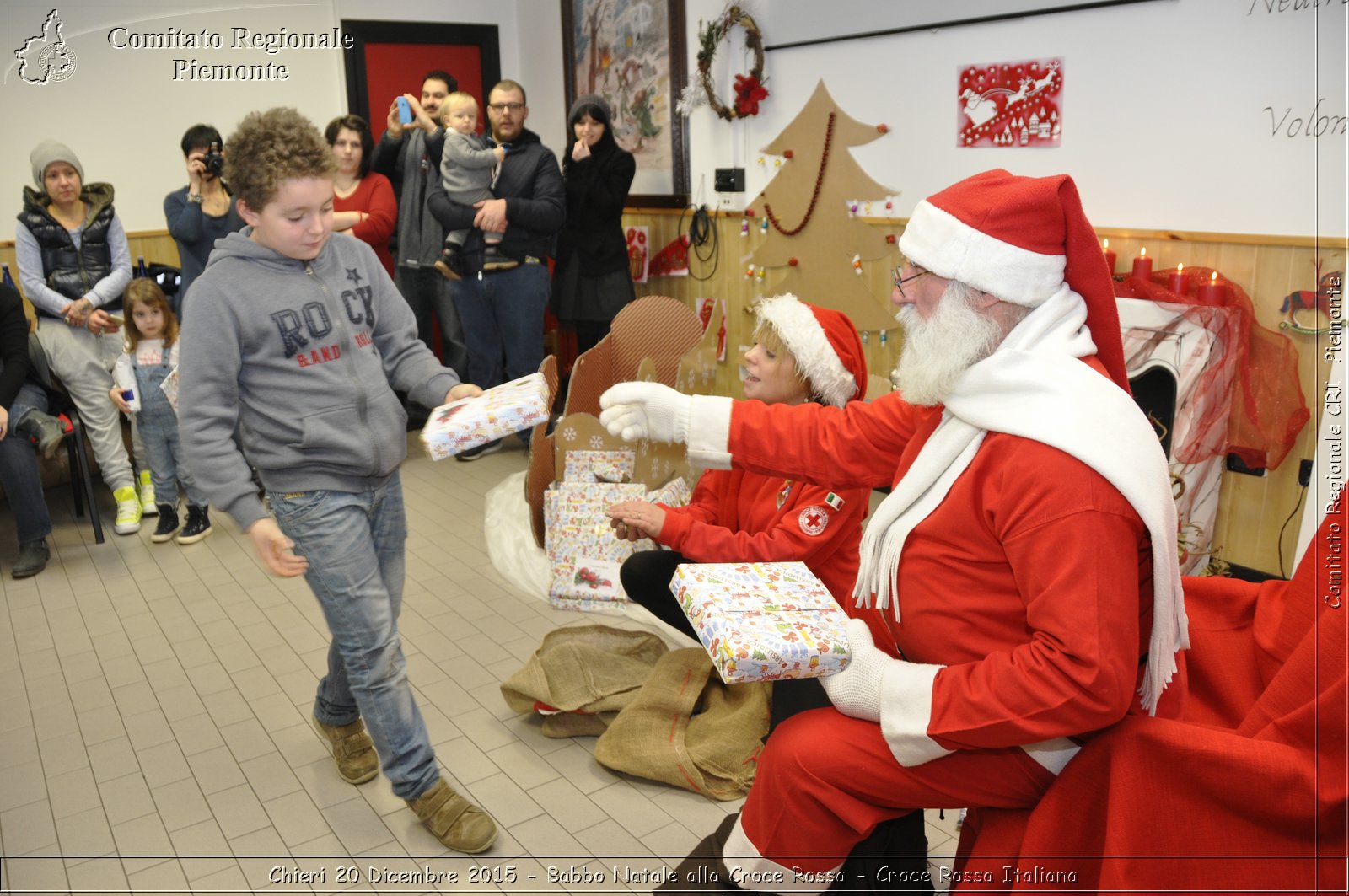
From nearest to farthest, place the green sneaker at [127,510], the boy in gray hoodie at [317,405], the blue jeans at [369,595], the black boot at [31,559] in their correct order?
the boy in gray hoodie at [317,405] → the blue jeans at [369,595] → the black boot at [31,559] → the green sneaker at [127,510]

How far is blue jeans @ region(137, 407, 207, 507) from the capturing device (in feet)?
14.4

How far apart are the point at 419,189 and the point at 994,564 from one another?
4522 mm

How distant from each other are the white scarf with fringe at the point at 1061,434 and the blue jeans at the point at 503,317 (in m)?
3.83

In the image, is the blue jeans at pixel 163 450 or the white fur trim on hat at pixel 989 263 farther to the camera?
the blue jeans at pixel 163 450

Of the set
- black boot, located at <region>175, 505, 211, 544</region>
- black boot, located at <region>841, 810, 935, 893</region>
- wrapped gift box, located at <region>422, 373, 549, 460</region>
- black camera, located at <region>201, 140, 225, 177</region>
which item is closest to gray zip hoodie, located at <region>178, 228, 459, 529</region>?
wrapped gift box, located at <region>422, 373, 549, 460</region>

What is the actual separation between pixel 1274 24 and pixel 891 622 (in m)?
2.61

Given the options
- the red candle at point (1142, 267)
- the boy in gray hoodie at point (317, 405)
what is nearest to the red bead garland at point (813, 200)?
the red candle at point (1142, 267)

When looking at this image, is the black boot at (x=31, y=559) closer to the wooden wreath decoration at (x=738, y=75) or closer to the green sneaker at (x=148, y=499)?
the green sneaker at (x=148, y=499)

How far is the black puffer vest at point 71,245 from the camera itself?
4.41m

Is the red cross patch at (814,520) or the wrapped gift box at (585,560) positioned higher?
the red cross patch at (814,520)

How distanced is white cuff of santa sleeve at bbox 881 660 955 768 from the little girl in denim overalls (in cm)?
361

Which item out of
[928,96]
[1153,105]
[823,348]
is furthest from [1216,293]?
[823,348]

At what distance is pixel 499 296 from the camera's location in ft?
17.2

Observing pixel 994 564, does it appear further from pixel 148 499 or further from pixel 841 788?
pixel 148 499
